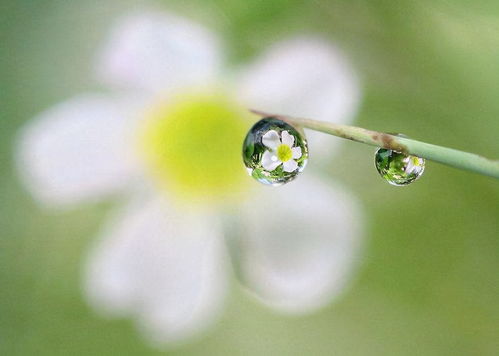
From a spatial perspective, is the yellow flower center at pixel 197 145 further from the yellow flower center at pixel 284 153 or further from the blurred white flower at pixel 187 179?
the yellow flower center at pixel 284 153

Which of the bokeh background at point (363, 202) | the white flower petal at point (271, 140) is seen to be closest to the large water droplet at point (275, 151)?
the white flower petal at point (271, 140)

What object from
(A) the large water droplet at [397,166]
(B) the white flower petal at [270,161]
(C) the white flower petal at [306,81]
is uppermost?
(C) the white flower petal at [306,81]

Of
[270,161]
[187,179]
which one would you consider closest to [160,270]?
[187,179]

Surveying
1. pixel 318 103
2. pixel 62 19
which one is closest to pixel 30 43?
pixel 62 19

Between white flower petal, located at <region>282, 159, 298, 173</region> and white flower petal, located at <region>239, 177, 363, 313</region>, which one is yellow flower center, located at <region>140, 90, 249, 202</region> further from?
white flower petal, located at <region>282, 159, 298, 173</region>

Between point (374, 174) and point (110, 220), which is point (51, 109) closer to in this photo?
point (110, 220)

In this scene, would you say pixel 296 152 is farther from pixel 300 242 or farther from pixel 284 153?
pixel 300 242

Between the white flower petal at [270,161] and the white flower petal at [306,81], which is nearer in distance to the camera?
the white flower petal at [270,161]

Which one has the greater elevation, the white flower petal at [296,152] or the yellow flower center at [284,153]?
the white flower petal at [296,152]
